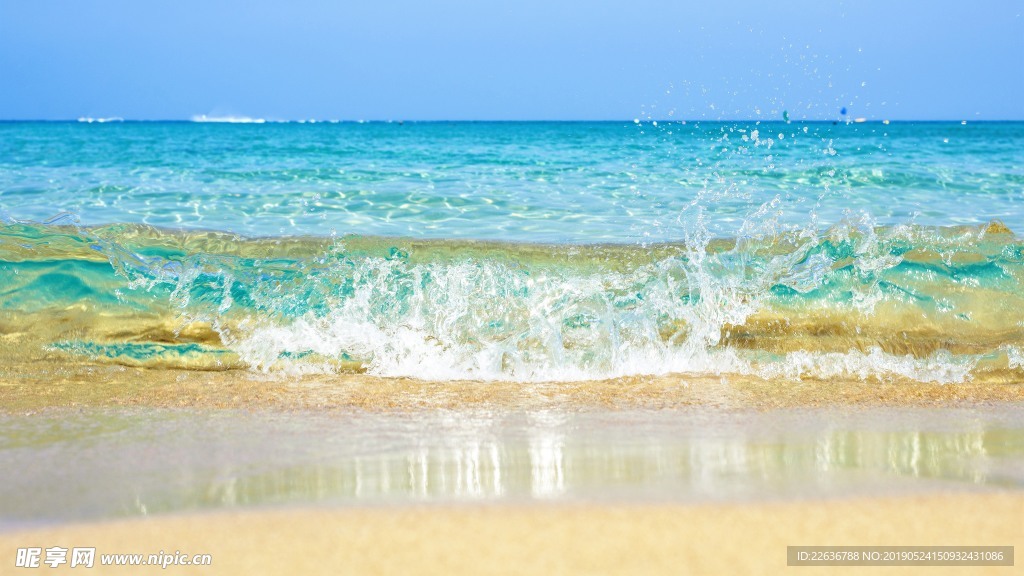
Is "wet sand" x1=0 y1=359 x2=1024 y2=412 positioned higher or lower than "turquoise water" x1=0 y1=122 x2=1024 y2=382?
lower

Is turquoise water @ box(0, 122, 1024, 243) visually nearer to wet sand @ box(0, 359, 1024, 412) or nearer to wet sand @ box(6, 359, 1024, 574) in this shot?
wet sand @ box(0, 359, 1024, 412)

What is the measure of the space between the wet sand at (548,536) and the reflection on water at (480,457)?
111 millimetres

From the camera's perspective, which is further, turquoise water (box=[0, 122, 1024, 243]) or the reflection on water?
turquoise water (box=[0, 122, 1024, 243])

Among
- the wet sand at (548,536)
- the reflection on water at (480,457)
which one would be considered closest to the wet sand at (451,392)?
the reflection on water at (480,457)

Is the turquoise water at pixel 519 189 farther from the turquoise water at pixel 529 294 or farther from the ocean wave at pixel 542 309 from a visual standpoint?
the ocean wave at pixel 542 309

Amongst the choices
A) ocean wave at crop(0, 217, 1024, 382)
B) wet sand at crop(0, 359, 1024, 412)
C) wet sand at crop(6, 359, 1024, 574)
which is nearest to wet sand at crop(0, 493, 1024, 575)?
wet sand at crop(6, 359, 1024, 574)

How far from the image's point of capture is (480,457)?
9.59 ft

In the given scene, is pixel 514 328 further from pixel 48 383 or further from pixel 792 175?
pixel 792 175

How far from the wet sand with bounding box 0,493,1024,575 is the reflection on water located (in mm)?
111

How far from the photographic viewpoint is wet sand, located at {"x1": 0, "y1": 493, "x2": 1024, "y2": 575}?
84.7 inches

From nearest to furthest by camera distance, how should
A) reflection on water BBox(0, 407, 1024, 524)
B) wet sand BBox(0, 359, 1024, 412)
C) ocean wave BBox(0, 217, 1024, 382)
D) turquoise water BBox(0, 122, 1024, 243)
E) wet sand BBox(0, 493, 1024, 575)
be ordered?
wet sand BBox(0, 493, 1024, 575) < reflection on water BBox(0, 407, 1024, 524) < wet sand BBox(0, 359, 1024, 412) < ocean wave BBox(0, 217, 1024, 382) < turquoise water BBox(0, 122, 1024, 243)

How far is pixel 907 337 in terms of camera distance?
4.77 metres

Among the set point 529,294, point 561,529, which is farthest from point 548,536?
point 529,294

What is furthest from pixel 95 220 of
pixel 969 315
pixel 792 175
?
pixel 792 175
